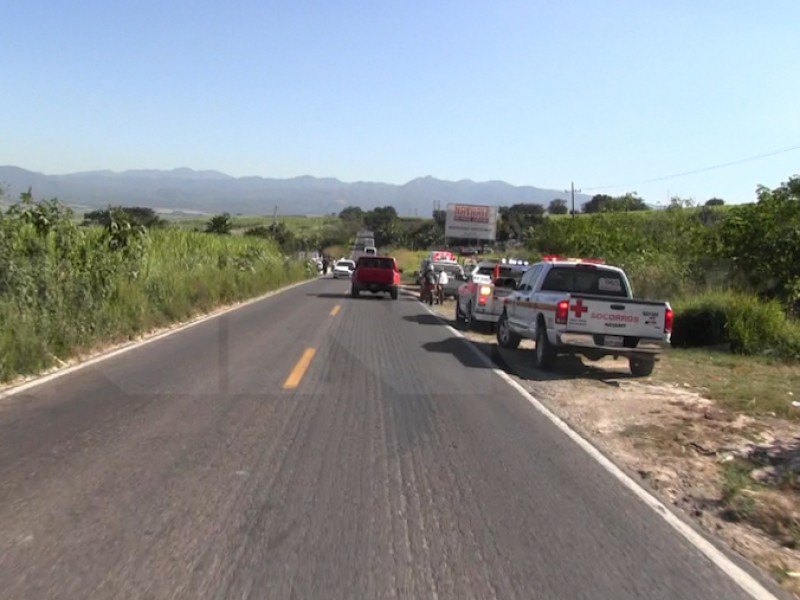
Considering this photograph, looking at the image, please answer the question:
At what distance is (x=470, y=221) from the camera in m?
82.4

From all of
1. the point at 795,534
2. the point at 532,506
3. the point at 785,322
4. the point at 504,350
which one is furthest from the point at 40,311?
the point at 785,322

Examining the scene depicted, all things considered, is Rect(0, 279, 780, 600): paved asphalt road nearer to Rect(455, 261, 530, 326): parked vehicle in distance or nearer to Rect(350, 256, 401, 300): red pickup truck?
Rect(455, 261, 530, 326): parked vehicle in distance

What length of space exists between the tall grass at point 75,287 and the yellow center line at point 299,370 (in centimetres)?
360

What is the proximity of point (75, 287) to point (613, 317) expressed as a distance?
→ 9.57 meters

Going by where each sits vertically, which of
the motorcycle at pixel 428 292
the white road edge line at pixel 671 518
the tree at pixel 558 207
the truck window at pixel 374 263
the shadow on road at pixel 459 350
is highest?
the tree at pixel 558 207

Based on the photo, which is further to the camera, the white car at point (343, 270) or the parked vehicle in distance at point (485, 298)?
the white car at point (343, 270)

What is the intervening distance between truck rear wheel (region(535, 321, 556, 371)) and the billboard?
67.9m

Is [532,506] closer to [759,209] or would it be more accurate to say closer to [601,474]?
[601,474]

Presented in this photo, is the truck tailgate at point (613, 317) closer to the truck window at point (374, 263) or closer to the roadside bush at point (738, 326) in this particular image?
the roadside bush at point (738, 326)

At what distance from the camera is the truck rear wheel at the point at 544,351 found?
14.0 metres

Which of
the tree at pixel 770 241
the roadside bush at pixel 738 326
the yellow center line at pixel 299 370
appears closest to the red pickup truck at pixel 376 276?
the tree at pixel 770 241

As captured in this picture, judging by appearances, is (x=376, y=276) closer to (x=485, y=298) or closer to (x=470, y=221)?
(x=485, y=298)

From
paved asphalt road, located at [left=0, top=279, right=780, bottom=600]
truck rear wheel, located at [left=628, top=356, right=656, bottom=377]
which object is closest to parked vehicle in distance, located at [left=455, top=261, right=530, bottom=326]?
truck rear wheel, located at [left=628, top=356, right=656, bottom=377]

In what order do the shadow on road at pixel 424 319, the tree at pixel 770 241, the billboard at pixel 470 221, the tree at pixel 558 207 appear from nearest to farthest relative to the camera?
the tree at pixel 770 241, the shadow on road at pixel 424 319, the billboard at pixel 470 221, the tree at pixel 558 207
